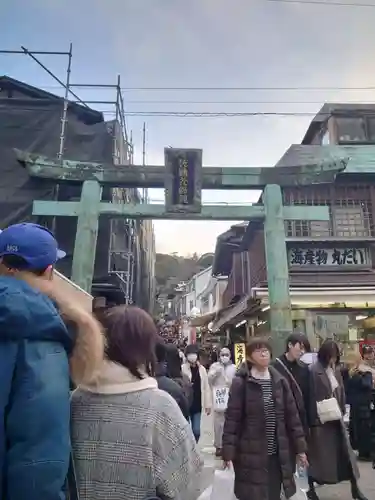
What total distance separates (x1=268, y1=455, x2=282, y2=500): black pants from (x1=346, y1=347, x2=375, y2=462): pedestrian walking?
3.99m

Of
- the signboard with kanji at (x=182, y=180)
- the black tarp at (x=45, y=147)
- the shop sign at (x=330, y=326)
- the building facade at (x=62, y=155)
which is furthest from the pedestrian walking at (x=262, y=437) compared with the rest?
the shop sign at (x=330, y=326)

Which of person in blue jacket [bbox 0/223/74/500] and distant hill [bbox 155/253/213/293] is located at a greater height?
distant hill [bbox 155/253/213/293]

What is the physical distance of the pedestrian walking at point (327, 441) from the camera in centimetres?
506

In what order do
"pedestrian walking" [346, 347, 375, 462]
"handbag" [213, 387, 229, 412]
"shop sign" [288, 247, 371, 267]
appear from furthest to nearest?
"shop sign" [288, 247, 371, 267], "handbag" [213, 387, 229, 412], "pedestrian walking" [346, 347, 375, 462]

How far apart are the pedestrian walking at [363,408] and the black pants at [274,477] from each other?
399 centimetres

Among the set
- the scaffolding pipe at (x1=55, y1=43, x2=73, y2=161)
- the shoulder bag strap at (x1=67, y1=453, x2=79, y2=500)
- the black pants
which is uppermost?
the scaffolding pipe at (x1=55, y1=43, x2=73, y2=161)

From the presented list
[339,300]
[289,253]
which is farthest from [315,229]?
[339,300]

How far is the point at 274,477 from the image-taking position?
408cm

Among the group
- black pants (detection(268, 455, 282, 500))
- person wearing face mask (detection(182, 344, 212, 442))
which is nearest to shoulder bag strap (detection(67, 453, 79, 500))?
black pants (detection(268, 455, 282, 500))

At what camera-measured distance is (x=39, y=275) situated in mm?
1682

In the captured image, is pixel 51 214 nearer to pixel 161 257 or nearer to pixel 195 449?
pixel 195 449

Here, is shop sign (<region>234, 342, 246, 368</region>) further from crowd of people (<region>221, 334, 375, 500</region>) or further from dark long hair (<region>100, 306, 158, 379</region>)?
dark long hair (<region>100, 306, 158, 379</region>)

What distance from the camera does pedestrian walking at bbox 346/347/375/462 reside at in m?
7.48

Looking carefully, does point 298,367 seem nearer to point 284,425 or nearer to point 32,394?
point 284,425
